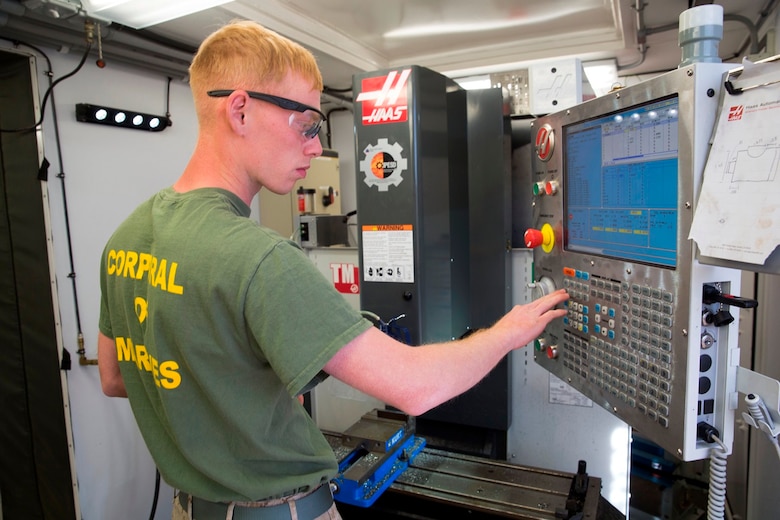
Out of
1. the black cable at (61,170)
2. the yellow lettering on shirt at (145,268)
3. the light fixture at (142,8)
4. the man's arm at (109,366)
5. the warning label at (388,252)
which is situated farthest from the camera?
the black cable at (61,170)

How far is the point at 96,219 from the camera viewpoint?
7.06ft

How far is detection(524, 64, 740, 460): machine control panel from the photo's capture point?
767mm

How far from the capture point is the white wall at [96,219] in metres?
2.01

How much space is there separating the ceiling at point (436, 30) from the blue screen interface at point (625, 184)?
101 cm

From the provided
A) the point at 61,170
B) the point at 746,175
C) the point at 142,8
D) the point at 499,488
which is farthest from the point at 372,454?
the point at 61,170

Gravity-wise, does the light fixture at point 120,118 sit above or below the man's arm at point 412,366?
above

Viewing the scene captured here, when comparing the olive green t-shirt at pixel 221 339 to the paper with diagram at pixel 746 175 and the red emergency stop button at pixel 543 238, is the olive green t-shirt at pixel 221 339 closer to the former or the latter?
the paper with diagram at pixel 746 175

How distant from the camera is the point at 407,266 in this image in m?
1.65

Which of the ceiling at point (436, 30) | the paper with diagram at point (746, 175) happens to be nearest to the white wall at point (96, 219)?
the ceiling at point (436, 30)

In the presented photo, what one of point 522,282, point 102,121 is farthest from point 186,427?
point 102,121

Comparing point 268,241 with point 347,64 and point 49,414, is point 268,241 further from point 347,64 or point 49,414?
point 347,64

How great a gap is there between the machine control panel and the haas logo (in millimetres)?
558

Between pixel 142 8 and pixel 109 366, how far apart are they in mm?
1139

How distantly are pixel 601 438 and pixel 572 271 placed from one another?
1.04 m
